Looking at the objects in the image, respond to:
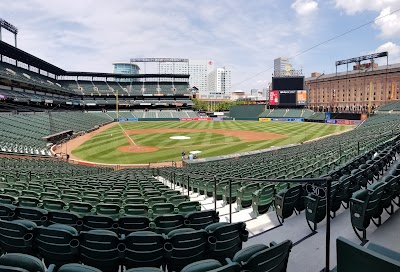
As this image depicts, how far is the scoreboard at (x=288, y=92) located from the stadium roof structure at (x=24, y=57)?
6678cm

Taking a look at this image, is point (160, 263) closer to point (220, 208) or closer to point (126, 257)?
point (126, 257)

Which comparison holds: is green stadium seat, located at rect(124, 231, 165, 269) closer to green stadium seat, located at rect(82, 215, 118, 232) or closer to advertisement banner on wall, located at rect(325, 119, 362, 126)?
green stadium seat, located at rect(82, 215, 118, 232)

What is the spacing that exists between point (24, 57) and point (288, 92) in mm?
73326

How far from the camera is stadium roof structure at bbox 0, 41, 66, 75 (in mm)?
58072

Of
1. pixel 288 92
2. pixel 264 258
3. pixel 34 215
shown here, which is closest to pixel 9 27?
pixel 288 92

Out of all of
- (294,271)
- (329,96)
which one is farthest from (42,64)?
(329,96)

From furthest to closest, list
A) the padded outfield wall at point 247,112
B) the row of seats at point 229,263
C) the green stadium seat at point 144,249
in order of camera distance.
→ 1. the padded outfield wall at point 247,112
2. the green stadium seat at point 144,249
3. the row of seats at point 229,263

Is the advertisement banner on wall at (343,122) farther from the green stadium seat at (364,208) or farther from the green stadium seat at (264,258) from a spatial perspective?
the green stadium seat at (264,258)

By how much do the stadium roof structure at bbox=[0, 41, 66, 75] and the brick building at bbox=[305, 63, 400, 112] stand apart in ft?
324

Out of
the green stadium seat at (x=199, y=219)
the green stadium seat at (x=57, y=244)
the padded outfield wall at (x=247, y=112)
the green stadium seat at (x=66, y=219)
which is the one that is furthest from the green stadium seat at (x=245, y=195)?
the padded outfield wall at (x=247, y=112)

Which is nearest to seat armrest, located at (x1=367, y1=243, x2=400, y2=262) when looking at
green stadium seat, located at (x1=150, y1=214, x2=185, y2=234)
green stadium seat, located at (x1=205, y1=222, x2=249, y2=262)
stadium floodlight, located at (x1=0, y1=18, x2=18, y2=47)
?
green stadium seat, located at (x1=205, y1=222, x2=249, y2=262)

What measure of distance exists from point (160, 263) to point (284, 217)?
3702 mm

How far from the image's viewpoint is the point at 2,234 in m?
4.43

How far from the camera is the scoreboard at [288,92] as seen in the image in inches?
Result: 3391
